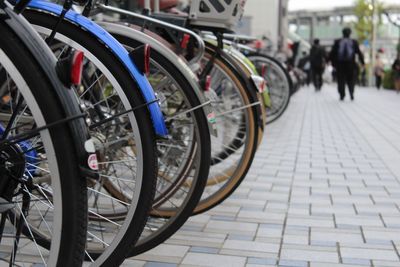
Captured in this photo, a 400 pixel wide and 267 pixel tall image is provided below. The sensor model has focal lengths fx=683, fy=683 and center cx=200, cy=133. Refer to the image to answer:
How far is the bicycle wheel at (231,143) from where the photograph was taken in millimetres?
3688

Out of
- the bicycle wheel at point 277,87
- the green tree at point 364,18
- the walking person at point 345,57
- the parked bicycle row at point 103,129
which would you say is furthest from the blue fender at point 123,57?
the green tree at point 364,18

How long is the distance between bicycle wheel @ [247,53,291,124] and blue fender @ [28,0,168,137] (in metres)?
6.75

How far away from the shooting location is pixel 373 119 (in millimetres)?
11117

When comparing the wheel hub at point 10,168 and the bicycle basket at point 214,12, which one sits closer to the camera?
the wheel hub at point 10,168

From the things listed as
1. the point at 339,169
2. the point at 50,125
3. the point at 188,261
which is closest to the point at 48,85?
the point at 50,125

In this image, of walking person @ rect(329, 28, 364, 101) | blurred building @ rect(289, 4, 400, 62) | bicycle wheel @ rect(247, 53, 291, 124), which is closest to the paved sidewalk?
bicycle wheel @ rect(247, 53, 291, 124)

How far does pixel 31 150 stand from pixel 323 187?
133 inches

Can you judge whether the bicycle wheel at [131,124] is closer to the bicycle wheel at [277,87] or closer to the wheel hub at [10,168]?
the wheel hub at [10,168]

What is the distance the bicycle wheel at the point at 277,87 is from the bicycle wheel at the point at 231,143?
4.64 meters

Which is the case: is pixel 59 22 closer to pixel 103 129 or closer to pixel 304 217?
pixel 103 129

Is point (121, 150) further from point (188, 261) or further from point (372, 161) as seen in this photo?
point (372, 161)

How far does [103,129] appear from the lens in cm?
296

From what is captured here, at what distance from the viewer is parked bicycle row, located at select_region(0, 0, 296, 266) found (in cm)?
159

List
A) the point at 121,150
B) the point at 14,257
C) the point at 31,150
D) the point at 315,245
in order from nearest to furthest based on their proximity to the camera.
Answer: the point at 31,150, the point at 14,257, the point at 121,150, the point at 315,245
